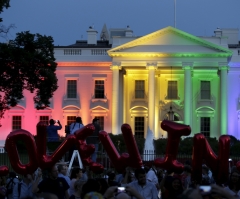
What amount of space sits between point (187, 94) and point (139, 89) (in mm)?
4603

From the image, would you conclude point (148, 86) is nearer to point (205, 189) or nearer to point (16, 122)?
point (16, 122)

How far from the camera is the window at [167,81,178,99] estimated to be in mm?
63312

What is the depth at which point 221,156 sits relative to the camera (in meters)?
15.5

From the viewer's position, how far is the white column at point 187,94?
60312 millimetres

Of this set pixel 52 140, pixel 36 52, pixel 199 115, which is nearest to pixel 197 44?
pixel 199 115

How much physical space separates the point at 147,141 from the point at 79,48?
12281 mm

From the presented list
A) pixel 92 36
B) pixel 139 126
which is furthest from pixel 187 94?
pixel 92 36

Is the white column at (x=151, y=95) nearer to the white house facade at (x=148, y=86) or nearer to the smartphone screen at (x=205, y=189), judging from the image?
the white house facade at (x=148, y=86)

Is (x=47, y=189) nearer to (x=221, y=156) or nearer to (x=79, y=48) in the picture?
(x=221, y=156)

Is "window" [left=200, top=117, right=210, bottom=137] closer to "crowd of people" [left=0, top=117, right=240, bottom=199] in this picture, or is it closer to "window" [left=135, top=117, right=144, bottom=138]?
"window" [left=135, top=117, right=144, bottom=138]

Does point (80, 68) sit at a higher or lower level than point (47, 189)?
higher

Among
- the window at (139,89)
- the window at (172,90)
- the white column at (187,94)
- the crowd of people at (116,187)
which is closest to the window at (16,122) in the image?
the window at (139,89)

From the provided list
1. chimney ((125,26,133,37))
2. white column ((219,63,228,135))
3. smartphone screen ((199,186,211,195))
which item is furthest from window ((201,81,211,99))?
smartphone screen ((199,186,211,195))

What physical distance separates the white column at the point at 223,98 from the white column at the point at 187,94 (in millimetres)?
2339
